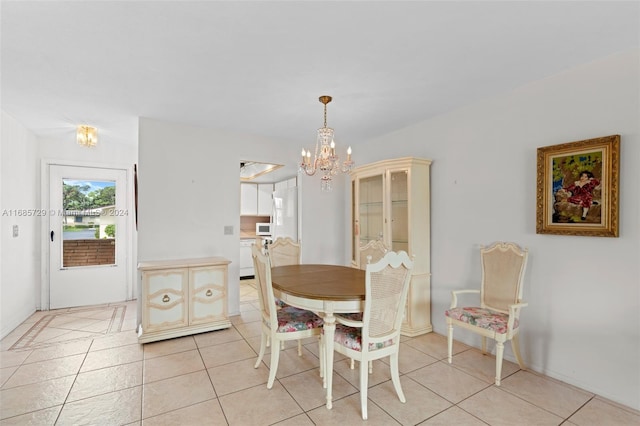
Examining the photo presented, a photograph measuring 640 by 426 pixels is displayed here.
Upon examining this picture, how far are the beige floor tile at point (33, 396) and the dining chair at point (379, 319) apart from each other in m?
2.02

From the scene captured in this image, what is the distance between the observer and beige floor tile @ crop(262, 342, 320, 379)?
8.45 ft

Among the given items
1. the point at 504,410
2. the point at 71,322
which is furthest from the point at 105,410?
the point at 504,410

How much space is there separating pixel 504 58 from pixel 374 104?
1149 mm

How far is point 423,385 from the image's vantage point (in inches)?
92.9

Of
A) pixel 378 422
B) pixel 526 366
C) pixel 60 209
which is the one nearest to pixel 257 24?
pixel 378 422

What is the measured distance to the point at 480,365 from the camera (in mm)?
2674

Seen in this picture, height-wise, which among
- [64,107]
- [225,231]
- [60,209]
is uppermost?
[64,107]

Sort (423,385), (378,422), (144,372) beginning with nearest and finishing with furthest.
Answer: (378,422), (423,385), (144,372)

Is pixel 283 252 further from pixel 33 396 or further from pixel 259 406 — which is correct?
pixel 33 396

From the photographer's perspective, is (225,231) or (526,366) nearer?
(526,366)

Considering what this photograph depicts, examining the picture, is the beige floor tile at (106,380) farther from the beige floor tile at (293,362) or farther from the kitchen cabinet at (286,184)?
the kitchen cabinet at (286,184)

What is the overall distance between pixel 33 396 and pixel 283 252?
7.55ft

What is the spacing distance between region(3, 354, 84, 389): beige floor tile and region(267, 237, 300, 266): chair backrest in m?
1.97

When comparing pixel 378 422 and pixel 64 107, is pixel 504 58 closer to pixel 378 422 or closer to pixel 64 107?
pixel 378 422
